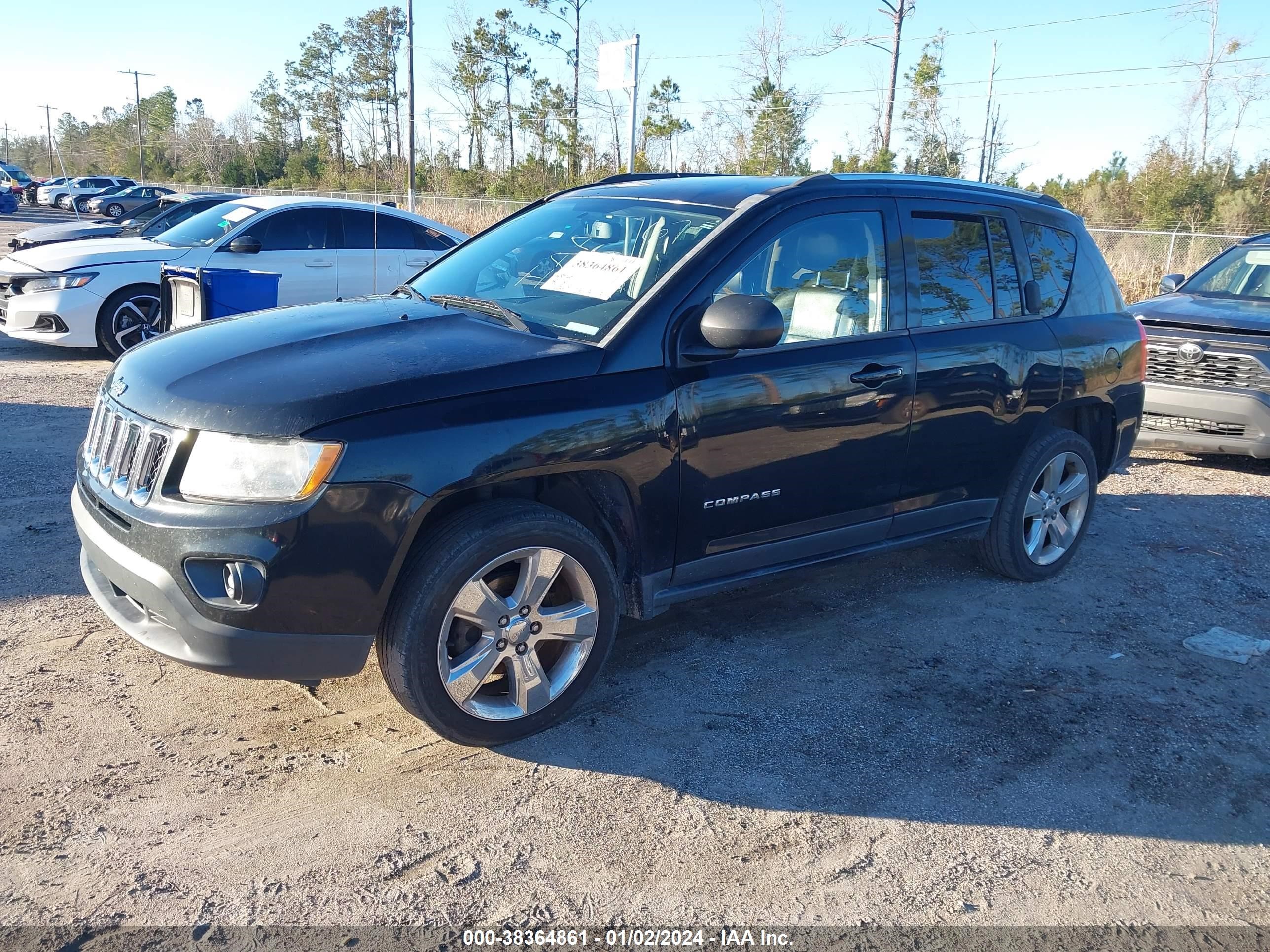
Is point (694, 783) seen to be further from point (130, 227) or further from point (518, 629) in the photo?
point (130, 227)

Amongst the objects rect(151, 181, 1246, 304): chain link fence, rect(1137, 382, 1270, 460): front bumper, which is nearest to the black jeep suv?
rect(1137, 382, 1270, 460): front bumper

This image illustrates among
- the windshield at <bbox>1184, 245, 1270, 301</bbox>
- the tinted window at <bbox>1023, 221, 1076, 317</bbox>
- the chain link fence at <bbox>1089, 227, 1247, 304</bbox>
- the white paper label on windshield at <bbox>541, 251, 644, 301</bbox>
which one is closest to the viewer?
the white paper label on windshield at <bbox>541, 251, 644, 301</bbox>

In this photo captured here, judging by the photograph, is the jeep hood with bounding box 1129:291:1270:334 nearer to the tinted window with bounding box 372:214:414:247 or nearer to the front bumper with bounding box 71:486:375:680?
the tinted window with bounding box 372:214:414:247

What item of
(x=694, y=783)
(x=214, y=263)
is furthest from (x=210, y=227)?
(x=694, y=783)

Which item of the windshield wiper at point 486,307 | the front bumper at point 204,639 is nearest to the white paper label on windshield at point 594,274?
the windshield wiper at point 486,307

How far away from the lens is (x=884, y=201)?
4406 mm

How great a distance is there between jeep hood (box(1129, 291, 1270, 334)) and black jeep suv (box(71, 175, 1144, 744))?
11.9 ft

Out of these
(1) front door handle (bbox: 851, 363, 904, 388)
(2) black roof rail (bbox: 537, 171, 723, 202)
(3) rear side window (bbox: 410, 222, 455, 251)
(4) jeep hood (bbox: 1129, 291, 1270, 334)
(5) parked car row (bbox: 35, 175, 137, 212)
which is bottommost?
(1) front door handle (bbox: 851, 363, 904, 388)

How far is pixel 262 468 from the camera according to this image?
2.95 m

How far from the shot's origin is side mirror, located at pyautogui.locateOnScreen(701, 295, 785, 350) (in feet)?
11.4

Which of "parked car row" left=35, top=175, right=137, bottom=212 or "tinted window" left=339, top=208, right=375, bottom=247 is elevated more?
"parked car row" left=35, top=175, right=137, bottom=212

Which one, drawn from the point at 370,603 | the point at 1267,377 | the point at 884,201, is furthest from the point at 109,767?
the point at 1267,377

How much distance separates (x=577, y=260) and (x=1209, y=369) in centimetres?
598

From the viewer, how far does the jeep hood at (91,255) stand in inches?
384
